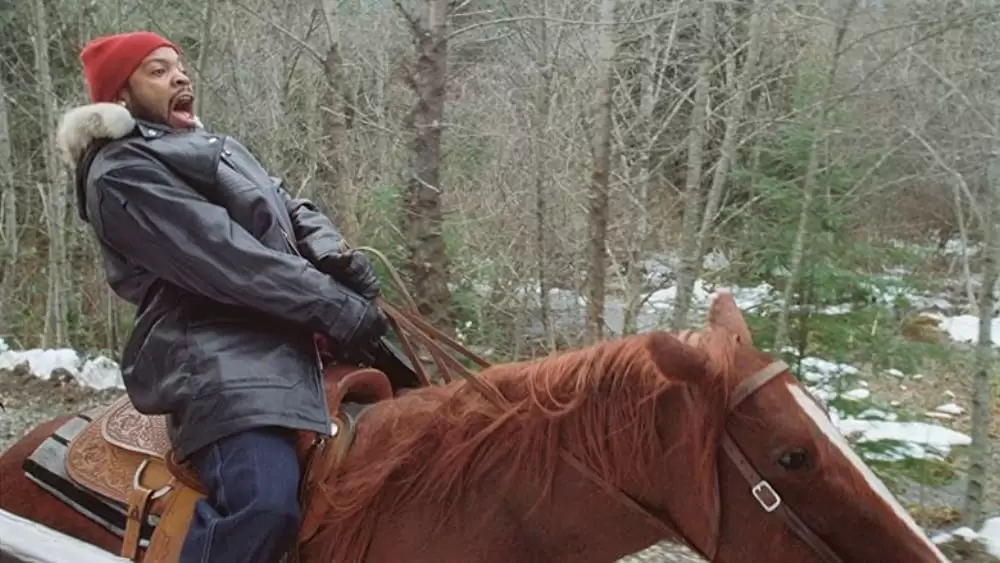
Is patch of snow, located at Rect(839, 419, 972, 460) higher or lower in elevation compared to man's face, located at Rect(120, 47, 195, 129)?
lower

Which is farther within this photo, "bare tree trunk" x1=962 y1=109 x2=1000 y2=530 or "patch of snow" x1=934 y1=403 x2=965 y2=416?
"patch of snow" x1=934 y1=403 x2=965 y2=416

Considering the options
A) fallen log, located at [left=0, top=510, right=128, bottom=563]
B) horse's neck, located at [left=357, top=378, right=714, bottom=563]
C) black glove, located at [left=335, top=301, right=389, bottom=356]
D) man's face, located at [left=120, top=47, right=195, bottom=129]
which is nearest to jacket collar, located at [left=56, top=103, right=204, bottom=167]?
man's face, located at [left=120, top=47, right=195, bottom=129]

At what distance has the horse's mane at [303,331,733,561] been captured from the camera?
6.38ft

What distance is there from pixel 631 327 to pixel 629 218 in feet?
4.24

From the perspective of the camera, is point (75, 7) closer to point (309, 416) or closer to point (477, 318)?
point (477, 318)

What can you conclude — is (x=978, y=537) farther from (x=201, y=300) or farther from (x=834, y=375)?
(x=201, y=300)

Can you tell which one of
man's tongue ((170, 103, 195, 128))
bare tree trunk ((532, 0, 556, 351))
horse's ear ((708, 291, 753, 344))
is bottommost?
bare tree trunk ((532, 0, 556, 351))

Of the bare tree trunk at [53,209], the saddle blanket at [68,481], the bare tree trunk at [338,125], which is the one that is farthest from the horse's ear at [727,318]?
the bare tree trunk at [53,209]

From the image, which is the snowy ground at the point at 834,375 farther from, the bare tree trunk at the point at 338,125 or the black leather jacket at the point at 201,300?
the black leather jacket at the point at 201,300

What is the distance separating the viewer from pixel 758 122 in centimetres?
741

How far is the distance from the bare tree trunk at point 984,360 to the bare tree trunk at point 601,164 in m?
2.46

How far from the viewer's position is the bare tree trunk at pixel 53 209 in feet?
34.1

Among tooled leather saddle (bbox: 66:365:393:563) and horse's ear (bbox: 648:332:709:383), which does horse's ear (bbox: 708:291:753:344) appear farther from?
tooled leather saddle (bbox: 66:365:393:563)

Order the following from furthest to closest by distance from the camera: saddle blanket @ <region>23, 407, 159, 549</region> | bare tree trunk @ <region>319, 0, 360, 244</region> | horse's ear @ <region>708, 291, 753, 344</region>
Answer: bare tree trunk @ <region>319, 0, 360, 244</region> < saddle blanket @ <region>23, 407, 159, 549</region> < horse's ear @ <region>708, 291, 753, 344</region>
